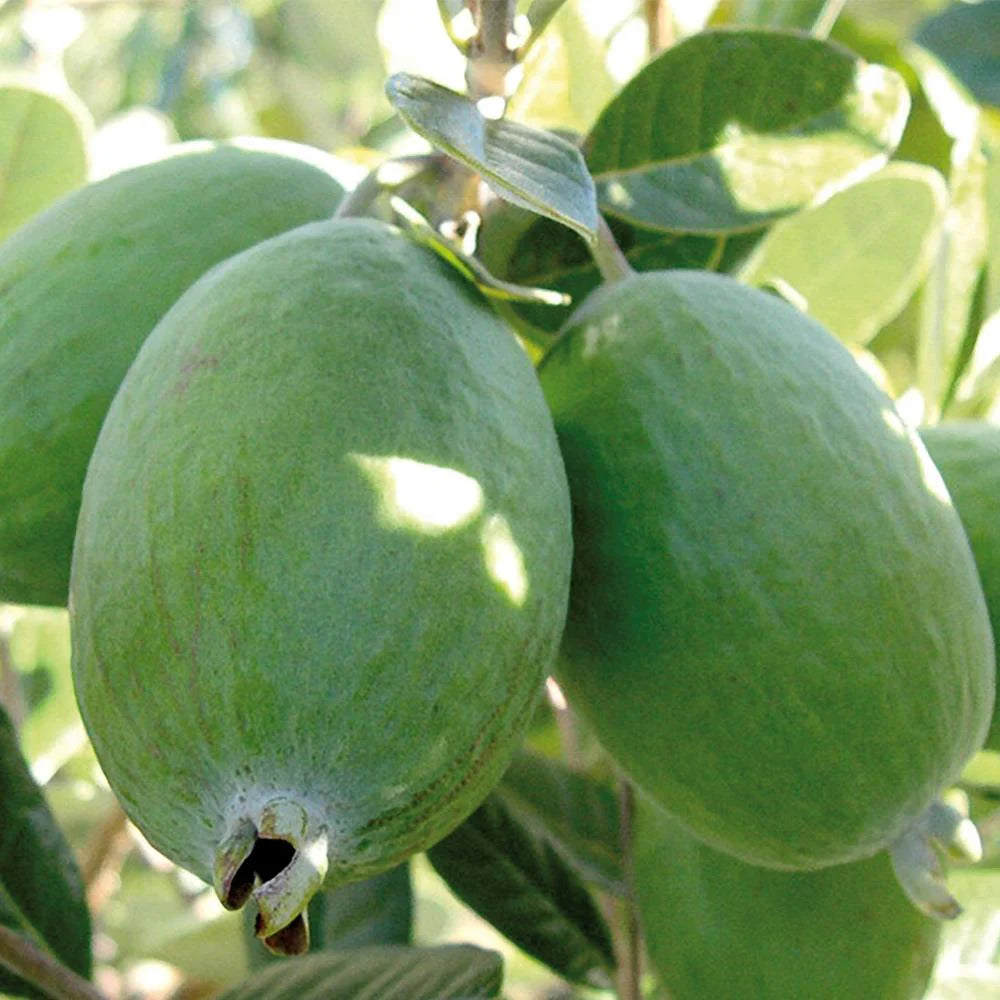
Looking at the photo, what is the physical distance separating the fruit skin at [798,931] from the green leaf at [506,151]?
484mm

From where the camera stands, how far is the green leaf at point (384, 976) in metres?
1.10

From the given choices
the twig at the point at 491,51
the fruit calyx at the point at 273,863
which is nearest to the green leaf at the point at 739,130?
the twig at the point at 491,51

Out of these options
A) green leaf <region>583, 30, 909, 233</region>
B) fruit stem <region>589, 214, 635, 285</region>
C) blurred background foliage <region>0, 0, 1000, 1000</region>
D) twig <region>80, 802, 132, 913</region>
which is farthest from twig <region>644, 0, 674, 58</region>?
twig <region>80, 802, 132, 913</region>

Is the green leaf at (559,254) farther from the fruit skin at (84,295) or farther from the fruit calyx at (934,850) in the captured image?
the fruit calyx at (934,850)

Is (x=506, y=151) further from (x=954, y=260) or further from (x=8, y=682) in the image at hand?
(x=8, y=682)

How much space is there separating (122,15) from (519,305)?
9.62ft

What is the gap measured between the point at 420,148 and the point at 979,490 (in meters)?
0.83

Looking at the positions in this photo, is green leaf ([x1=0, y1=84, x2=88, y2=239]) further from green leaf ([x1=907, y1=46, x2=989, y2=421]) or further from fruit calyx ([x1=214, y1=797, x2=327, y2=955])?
fruit calyx ([x1=214, y1=797, x2=327, y2=955])

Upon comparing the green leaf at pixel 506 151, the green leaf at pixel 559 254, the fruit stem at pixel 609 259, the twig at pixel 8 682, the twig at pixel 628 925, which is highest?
the green leaf at pixel 506 151

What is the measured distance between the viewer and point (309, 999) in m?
1.12

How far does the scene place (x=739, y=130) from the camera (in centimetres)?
119

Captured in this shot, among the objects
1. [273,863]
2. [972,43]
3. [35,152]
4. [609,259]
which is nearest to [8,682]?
[35,152]

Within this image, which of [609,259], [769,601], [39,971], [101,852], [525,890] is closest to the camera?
[769,601]

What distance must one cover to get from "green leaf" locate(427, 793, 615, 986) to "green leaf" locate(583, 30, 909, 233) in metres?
0.52
